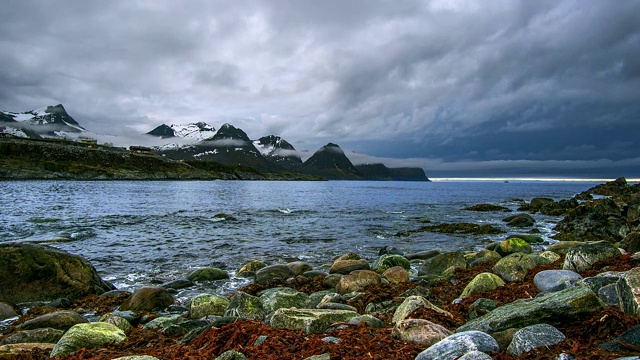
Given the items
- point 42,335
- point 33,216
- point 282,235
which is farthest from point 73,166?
point 42,335

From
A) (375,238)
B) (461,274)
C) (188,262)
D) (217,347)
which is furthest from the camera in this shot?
(375,238)

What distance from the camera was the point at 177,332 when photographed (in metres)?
7.45

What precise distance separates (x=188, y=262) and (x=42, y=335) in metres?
10.3

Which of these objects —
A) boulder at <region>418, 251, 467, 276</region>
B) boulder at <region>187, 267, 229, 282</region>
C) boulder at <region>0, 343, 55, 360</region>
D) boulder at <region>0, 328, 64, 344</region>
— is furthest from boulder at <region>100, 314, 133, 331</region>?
boulder at <region>418, 251, 467, 276</region>

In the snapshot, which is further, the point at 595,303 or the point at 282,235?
the point at 282,235

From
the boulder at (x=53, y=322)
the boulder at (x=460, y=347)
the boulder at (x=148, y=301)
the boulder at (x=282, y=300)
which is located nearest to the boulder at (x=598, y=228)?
the boulder at (x=282, y=300)

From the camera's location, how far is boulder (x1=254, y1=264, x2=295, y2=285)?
14141mm

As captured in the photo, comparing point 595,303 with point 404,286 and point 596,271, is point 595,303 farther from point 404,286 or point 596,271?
point 404,286

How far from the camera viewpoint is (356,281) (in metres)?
12.1

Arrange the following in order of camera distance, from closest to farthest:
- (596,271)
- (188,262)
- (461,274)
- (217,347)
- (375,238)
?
1. (217,347)
2. (596,271)
3. (461,274)
4. (188,262)
5. (375,238)

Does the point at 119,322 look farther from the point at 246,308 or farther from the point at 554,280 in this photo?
the point at 554,280

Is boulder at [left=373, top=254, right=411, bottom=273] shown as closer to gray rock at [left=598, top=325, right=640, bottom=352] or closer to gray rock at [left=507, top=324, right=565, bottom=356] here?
gray rock at [left=507, top=324, right=565, bottom=356]

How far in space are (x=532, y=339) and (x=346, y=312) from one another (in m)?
3.71

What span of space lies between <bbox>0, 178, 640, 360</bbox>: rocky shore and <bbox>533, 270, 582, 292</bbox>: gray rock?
0.05 meters
